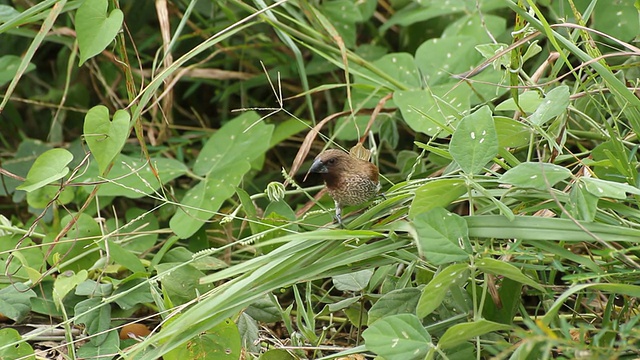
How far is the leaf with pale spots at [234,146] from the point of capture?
6.93 ft

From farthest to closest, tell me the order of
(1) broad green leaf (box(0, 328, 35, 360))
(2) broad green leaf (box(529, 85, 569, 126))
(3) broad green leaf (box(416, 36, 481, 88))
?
(3) broad green leaf (box(416, 36, 481, 88)) → (1) broad green leaf (box(0, 328, 35, 360)) → (2) broad green leaf (box(529, 85, 569, 126))

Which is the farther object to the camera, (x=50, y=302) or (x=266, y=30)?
(x=266, y=30)

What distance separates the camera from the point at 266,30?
2596 mm

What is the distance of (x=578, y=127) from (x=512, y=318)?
2.27 ft

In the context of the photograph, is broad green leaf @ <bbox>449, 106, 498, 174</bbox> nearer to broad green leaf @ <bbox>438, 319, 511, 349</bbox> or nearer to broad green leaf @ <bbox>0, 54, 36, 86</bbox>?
broad green leaf @ <bbox>438, 319, 511, 349</bbox>

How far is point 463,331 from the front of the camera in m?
1.18

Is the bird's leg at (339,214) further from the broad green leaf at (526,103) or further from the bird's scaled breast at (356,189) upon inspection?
the broad green leaf at (526,103)

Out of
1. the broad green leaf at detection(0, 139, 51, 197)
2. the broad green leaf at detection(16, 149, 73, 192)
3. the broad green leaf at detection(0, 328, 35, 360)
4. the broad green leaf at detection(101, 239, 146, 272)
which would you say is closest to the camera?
the broad green leaf at detection(0, 328, 35, 360)

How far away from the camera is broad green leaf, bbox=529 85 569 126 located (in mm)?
1347

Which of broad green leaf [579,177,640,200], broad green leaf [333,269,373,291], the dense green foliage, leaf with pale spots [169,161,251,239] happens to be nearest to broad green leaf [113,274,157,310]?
the dense green foliage

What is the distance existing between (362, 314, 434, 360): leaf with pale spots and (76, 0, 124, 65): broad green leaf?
2.88ft

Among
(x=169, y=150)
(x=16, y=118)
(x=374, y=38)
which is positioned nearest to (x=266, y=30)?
(x=374, y=38)

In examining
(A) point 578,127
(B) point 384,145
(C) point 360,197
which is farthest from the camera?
(B) point 384,145

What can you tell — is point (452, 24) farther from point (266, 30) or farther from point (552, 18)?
point (266, 30)
